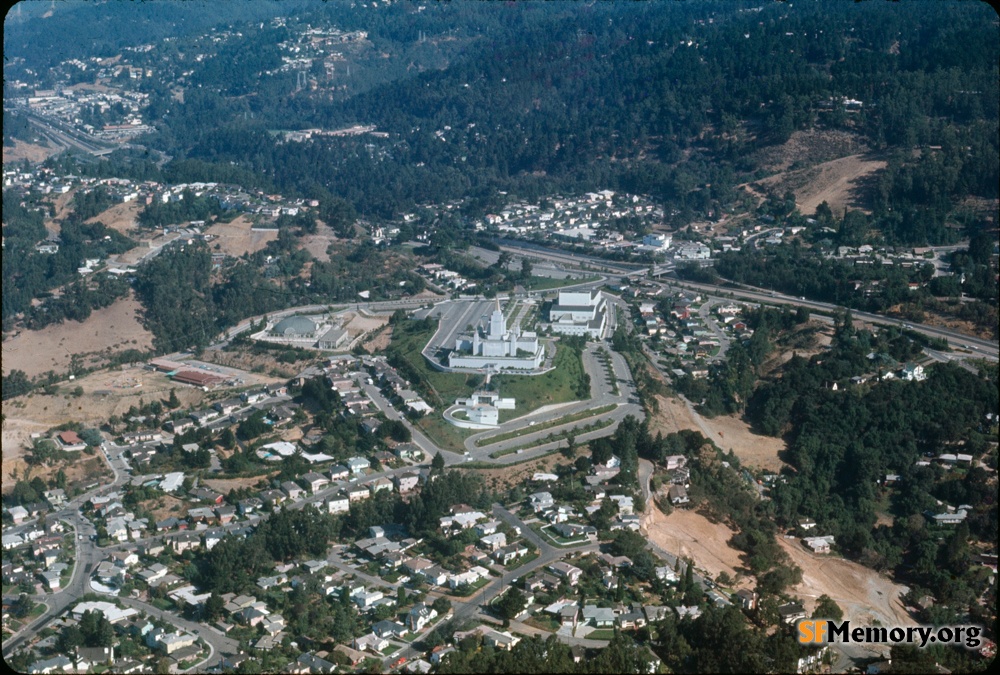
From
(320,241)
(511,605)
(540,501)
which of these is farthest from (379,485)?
(320,241)

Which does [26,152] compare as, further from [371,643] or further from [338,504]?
[371,643]

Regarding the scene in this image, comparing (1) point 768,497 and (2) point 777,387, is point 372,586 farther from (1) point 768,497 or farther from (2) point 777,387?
(2) point 777,387

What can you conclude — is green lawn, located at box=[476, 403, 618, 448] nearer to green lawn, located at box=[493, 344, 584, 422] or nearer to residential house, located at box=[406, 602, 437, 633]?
green lawn, located at box=[493, 344, 584, 422]

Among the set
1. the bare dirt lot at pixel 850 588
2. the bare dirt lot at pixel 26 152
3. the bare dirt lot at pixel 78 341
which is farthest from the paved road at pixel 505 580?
the bare dirt lot at pixel 26 152

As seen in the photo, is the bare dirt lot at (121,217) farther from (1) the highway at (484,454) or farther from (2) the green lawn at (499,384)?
(2) the green lawn at (499,384)

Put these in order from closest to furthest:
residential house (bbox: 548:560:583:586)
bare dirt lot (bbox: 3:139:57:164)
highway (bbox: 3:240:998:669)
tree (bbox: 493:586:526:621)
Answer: tree (bbox: 493:586:526:621) < highway (bbox: 3:240:998:669) < residential house (bbox: 548:560:583:586) < bare dirt lot (bbox: 3:139:57:164)

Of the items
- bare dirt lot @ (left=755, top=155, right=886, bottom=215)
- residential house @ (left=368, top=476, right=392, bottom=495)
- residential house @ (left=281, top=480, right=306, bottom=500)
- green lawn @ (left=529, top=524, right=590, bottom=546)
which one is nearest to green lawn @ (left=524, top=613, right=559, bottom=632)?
green lawn @ (left=529, top=524, right=590, bottom=546)

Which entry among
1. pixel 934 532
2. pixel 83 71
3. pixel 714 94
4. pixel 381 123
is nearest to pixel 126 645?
pixel 934 532
